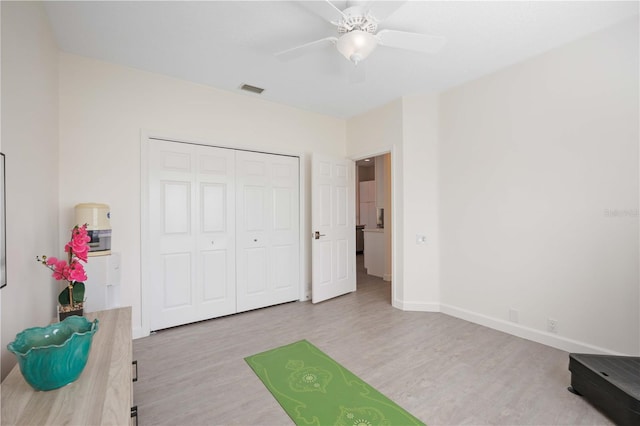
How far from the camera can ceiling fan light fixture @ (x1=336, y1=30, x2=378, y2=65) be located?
1.93 metres

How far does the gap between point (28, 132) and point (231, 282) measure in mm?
2411

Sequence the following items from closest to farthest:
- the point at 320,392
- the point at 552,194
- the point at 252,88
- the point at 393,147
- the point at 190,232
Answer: the point at 320,392, the point at 552,194, the point at 190,232, the point at 252,88, the point at 393,147

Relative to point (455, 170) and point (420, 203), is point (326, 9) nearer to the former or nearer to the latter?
point (455, 170)

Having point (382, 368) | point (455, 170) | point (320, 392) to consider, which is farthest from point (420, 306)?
point (320, 392)

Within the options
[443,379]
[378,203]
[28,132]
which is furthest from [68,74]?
[378,203]

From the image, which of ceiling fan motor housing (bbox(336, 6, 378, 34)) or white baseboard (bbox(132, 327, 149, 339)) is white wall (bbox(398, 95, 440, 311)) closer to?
ceiling fan motor housing (bbox(336, 6, 378, 34))

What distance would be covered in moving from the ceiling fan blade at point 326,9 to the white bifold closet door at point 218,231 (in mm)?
2170

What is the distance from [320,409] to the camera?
185cm

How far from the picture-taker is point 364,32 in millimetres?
1920

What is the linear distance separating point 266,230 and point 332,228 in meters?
1.02

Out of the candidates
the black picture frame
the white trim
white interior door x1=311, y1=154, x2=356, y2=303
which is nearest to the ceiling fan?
the black picture frame

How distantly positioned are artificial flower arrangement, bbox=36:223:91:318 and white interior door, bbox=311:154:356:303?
2630 millimetres

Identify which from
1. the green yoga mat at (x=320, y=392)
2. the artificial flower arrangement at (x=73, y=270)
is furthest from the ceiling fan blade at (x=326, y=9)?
the green yoga mat at (x=320, y=392)

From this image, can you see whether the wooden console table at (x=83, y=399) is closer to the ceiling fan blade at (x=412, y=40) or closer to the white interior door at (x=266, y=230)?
the white interior door at (x=266, y=230)
